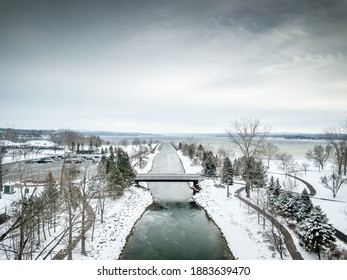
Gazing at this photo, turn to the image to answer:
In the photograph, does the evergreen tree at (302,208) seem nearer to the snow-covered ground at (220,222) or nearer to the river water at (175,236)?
the snow-covered ground at (220,222)

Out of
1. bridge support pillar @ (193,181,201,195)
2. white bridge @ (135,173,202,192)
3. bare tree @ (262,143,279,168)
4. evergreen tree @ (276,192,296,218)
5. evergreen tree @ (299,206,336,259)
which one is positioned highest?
bare tree @ (262,143,279,168)

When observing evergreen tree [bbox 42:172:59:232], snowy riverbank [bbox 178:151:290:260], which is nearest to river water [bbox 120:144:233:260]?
snowy riverbank [bbox 178:151:290:260]

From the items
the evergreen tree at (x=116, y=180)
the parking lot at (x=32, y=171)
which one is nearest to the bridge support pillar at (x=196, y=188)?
the evergreen tree at (x=116, y=180)

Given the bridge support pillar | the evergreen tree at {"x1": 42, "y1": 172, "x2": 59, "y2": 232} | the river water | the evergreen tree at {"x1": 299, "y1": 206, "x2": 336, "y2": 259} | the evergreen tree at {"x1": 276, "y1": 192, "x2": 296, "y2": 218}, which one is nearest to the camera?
the evergreen tree at {"x1": 299, "y1": 206, "x2": 336, "y2": 259}

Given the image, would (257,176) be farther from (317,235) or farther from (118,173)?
(317,235)

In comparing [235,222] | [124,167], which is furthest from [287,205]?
[124,167]

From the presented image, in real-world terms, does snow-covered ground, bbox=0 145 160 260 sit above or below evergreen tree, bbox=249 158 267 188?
below

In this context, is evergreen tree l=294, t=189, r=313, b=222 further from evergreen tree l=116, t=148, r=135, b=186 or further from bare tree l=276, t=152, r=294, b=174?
bare tree l=276, t=152, r=294, b=174
